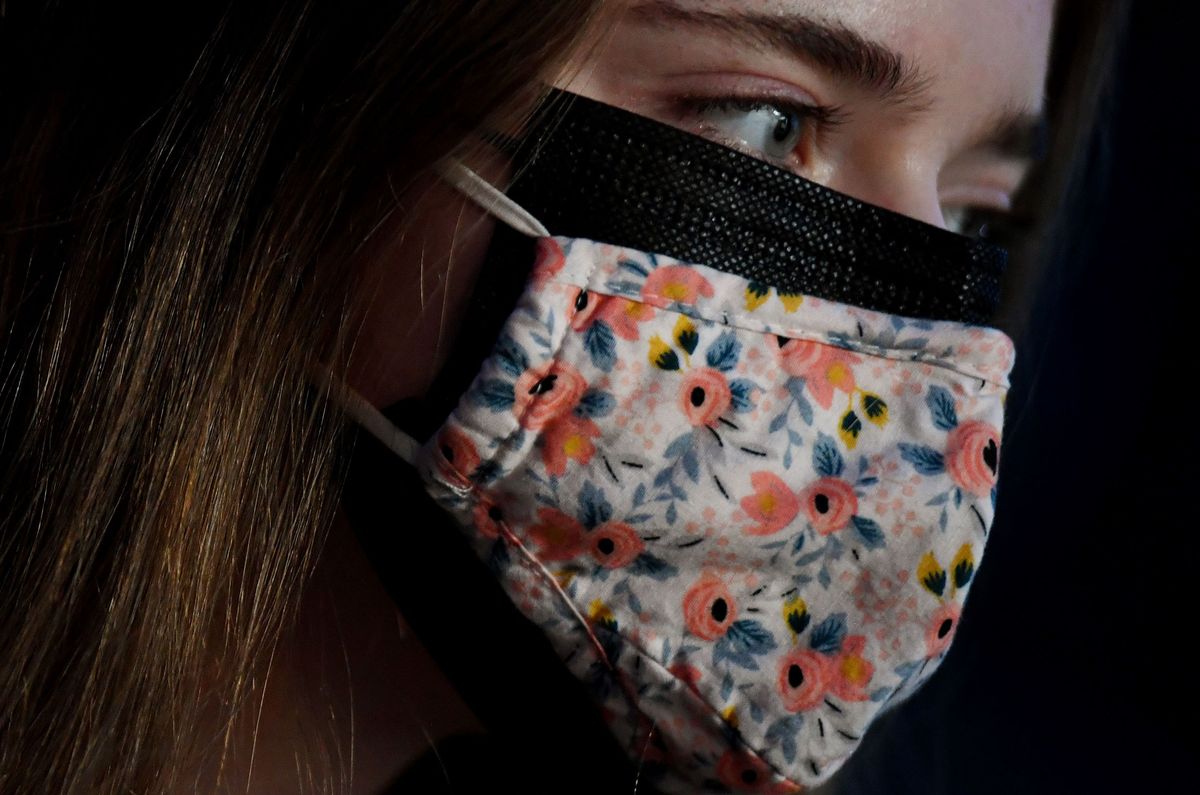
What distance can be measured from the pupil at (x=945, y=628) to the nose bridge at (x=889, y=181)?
338mm

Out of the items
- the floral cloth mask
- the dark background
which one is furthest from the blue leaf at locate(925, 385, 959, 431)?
the dark background

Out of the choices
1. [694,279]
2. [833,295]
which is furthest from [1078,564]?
[694,279]

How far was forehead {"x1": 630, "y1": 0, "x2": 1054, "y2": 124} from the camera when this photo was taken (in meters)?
0.78

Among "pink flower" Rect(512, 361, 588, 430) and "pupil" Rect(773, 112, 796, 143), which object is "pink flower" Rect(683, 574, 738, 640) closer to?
"pink flower" Rect(512, 361, 588, 430)

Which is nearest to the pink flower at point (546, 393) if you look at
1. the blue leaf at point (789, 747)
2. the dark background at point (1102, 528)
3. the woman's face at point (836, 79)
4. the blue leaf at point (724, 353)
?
the blue leaf at point (724, 353)

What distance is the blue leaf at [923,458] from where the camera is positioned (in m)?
0.83

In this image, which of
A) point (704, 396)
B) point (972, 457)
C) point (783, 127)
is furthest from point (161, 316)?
point (972, 457)

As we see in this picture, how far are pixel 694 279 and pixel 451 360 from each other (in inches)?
7.4

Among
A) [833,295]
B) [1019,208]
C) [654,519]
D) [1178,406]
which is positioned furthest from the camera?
[1178,406]

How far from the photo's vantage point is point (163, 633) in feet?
2.61

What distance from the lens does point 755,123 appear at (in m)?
0.85

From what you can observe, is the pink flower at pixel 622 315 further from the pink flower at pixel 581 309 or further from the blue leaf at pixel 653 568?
the blue leaf at pixel 653 568

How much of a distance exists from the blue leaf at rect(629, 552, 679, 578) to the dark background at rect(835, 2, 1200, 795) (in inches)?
39.7

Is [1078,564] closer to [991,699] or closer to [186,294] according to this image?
[991,699]
